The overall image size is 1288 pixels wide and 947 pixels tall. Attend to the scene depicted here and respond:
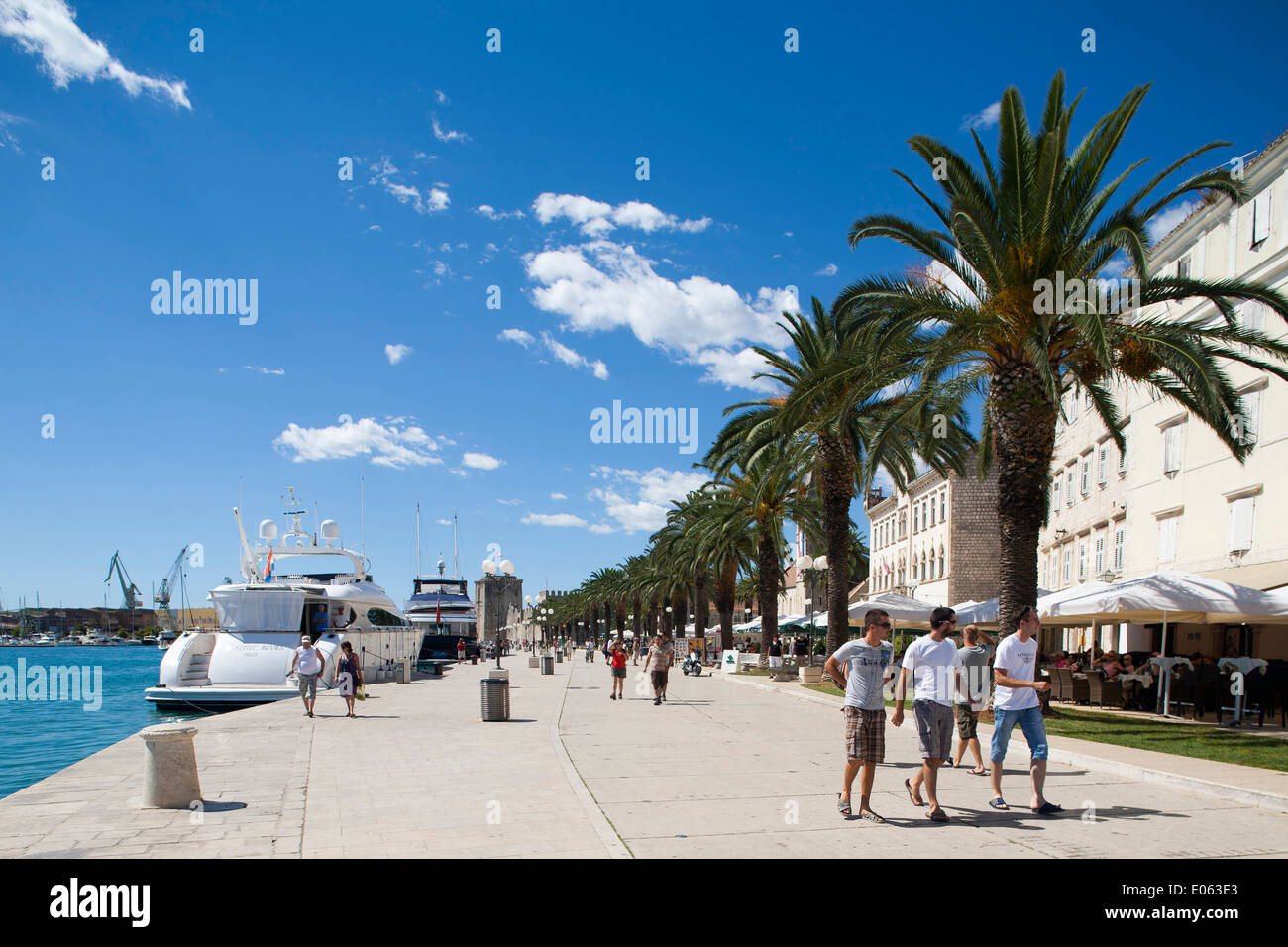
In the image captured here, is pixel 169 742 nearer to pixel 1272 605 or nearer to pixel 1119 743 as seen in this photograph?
pixel 1119 743

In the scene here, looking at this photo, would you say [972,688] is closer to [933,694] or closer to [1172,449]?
[933,694]

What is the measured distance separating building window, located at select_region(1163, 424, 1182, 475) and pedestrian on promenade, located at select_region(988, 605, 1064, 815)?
21.2 m

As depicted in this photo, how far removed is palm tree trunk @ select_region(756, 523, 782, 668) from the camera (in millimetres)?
35094

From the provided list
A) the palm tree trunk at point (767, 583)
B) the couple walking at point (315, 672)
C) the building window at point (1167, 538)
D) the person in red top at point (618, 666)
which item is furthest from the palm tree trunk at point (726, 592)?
the couple walking at point (315, 672)

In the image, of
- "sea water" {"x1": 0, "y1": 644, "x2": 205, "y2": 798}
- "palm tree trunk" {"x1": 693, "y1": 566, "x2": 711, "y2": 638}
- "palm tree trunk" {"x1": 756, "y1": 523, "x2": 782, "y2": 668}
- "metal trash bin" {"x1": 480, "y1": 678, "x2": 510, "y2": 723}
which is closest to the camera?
"metal trash bin" {"x1": 480, "y1": 678, "x2": 510, "y2": 723}

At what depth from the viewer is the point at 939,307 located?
15.9 metres

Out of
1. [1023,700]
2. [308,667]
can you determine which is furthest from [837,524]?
[1023,700]

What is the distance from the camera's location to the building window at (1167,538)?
26.2m

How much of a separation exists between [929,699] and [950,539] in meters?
Answer: 43.5

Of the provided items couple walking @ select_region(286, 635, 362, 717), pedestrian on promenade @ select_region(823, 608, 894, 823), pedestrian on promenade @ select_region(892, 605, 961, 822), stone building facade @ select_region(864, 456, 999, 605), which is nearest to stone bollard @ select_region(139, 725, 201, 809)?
pedestrian on promenade @ select_region(823, 608, 894, 823)

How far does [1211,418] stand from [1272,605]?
411 cm

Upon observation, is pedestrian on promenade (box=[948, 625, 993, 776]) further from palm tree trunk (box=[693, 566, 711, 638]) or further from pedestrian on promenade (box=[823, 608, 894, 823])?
palm tree trunk (box=[693, 566, 711, 638])

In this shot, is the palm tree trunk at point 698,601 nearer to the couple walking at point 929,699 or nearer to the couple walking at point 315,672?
the couple walking at point 315,672

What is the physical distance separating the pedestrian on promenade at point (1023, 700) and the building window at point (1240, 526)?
17521 millimetres
